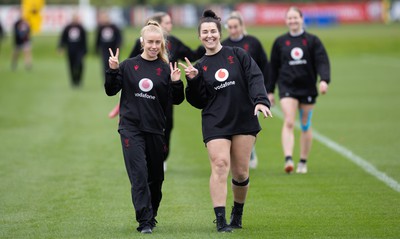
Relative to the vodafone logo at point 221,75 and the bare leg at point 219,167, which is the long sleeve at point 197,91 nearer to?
the vodafone logo at point 221,75

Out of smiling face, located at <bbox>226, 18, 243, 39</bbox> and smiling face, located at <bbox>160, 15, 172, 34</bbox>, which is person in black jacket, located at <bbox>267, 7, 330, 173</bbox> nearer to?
smiling face, located at <bbox>226, 18, 243, 39</bbox>

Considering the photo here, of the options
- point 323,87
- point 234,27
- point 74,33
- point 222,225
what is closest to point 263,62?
point 234,27

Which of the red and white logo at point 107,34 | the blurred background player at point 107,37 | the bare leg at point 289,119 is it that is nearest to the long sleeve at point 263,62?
the bare leg at point 289,119

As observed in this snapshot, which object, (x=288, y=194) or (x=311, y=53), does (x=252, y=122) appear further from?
(x=311, y=53)

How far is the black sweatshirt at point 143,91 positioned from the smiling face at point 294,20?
4.17 m

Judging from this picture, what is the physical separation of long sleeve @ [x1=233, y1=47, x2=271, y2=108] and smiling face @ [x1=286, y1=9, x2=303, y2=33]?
156 inches

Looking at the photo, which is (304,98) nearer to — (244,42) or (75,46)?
(244,42)

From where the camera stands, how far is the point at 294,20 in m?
13.1

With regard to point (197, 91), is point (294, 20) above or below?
above

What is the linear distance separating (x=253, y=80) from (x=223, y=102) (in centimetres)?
36

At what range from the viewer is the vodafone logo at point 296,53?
1321 centimetres

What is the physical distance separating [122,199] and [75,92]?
57.6 ft

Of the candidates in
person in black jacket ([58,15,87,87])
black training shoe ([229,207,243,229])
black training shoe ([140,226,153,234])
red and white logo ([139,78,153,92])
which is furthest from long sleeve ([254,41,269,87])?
person in black jacket ([58,15,87,87])

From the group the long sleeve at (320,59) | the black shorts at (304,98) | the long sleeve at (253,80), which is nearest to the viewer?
the long sleeve at (253,80)
